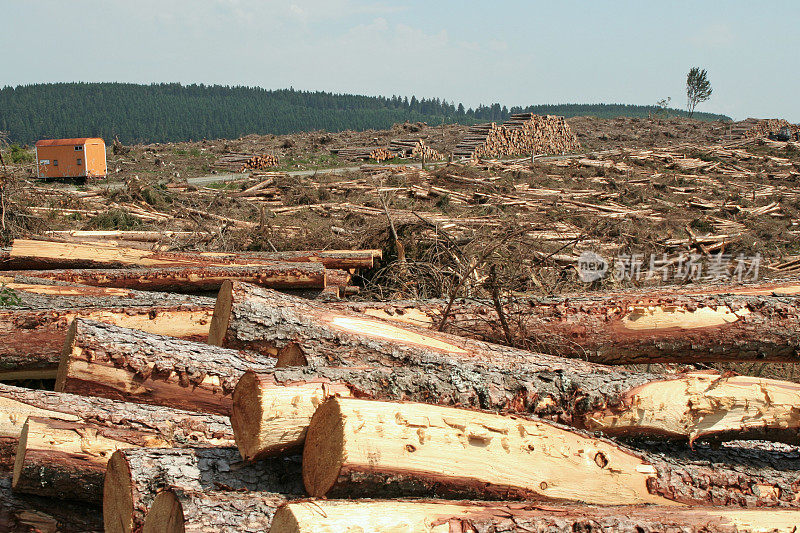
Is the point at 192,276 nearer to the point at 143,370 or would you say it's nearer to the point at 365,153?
the point at 143,370

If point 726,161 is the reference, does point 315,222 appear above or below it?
below

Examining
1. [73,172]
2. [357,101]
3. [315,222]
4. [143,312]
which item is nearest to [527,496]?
[143,312]

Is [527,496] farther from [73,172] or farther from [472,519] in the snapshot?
[73,172]

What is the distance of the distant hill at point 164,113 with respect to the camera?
7975 cm

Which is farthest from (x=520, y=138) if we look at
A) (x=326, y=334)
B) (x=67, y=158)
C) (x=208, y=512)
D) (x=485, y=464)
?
(x=208, y=512)

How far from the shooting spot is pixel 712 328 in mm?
4074

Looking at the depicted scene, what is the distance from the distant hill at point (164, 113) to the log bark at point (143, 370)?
80.3 meters

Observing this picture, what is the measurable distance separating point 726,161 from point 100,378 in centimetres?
2995

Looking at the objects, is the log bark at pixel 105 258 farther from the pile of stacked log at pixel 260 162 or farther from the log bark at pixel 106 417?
the pile of stacked log at pixel 260 162

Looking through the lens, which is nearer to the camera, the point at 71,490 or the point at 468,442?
the point at 468,442

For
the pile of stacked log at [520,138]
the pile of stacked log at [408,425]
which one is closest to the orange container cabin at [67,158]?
the pile of stacked log at [520,138]

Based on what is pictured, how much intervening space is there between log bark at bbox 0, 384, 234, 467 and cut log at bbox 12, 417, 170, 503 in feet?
0.25

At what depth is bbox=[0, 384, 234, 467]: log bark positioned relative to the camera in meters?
2.97

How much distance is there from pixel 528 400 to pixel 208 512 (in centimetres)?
143
